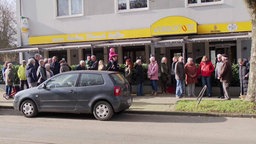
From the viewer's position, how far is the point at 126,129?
28.8 feet

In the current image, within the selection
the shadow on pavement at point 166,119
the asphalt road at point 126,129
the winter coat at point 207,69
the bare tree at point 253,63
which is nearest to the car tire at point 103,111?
the asphalt road at point 126,129

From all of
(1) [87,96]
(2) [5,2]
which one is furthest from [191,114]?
(2) [5,2]

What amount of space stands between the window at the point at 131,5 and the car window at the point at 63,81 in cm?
939

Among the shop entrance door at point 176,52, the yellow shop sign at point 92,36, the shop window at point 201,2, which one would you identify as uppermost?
the shop window at point 201,2

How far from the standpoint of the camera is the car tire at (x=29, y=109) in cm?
1069

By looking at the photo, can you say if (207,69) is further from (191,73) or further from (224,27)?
(224,27)

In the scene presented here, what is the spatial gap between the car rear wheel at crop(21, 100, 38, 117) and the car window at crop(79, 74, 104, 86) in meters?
1.73

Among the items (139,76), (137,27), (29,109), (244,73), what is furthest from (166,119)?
(137,27)

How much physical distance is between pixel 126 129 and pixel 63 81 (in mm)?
2792

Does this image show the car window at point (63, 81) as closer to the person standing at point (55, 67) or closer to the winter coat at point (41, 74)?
the winter coat at point (41, 74)

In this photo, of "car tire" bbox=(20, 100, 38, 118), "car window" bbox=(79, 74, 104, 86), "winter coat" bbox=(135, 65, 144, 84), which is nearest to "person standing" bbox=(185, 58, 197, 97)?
"winter coat" bbox=(135, 65, 144, 84)

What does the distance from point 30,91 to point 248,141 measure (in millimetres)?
6591

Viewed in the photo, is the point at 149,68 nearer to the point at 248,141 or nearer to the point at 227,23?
the point at 227,23

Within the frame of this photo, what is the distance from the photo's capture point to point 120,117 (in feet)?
34.9
